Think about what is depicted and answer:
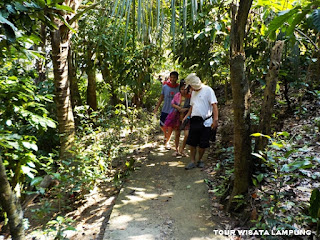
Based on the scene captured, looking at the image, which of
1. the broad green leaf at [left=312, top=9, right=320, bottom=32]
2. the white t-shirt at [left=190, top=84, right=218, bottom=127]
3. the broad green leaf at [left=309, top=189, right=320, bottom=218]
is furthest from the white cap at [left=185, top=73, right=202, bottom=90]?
the broad green leaf at [left=312, top=9, right=320, bottom=32]

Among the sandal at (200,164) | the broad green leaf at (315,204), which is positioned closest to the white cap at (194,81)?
the sandal at (200,164)

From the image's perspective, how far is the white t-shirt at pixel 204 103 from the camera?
14.7 feet

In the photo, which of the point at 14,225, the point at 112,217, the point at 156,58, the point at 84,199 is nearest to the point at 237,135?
the point at 112,217

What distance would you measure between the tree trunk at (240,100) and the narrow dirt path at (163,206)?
1.65 ft

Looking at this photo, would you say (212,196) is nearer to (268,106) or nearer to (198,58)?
(268,106)

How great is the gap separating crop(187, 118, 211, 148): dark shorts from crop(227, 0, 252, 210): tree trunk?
1305mm

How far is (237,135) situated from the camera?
3119 mm

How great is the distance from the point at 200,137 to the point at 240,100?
5.31 ft

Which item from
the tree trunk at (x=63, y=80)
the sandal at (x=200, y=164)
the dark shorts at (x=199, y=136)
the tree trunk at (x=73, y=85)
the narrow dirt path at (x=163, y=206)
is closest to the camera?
the narrow dirt path at (x=163, y=206)

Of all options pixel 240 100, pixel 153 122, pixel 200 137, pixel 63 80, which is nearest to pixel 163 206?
pixel 200 137

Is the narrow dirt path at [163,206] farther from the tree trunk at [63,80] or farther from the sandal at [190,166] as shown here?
the tree trunk at [63,80]

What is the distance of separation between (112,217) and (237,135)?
6.20 ft

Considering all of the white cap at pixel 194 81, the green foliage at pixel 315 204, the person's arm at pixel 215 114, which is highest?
the white cap at pixel 194 81

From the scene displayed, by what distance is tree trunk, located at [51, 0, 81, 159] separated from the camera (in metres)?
4.40
